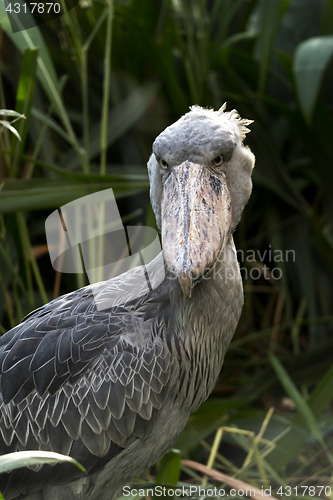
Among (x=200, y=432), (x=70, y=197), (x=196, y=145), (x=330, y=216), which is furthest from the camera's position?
(x=330, y=216)

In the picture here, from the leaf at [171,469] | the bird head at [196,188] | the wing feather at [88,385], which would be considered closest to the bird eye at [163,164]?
the bird head at [196,188]

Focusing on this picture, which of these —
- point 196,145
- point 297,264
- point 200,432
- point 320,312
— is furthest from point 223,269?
point 320,312

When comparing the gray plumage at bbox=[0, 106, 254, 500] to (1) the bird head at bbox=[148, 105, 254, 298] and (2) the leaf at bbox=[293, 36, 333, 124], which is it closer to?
(1) the bird head at bbox=[148, 105, 254, 298]

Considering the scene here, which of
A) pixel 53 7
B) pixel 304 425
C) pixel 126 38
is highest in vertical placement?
pixel 126 38

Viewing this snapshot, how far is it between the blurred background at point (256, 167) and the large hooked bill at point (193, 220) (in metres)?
0.34

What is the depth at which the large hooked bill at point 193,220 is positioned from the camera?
629mm

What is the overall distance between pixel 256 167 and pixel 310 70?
0.41 meters

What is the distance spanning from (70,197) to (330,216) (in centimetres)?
113

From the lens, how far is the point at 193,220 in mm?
666

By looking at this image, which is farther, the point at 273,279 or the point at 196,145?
the point at 273,279

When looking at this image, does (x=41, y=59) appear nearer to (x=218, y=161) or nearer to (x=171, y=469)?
(x=218, y=161)

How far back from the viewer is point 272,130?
1786mm

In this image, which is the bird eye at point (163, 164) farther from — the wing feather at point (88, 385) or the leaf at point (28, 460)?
the leaf at point (28, 460)

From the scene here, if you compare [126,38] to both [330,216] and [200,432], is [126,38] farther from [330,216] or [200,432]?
[200,432]
